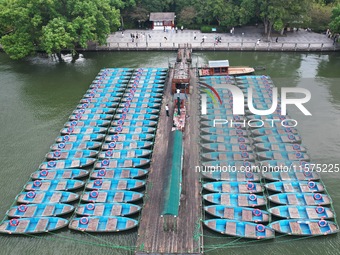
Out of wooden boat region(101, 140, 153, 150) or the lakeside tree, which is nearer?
wooden boat region(101, 140, 153, 150)

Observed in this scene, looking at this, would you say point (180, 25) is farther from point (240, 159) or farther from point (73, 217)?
point (73, 217)

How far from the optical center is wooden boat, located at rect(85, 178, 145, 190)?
32188 mm

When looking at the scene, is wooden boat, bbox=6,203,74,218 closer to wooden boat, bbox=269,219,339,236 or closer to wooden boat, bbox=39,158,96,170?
wooden boat, bbox=39,158,96,170

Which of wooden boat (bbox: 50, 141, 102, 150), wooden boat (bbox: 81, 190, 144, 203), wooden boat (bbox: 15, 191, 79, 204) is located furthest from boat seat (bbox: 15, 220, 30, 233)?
wooden boat (bbox: 50, 141, 102, 150)

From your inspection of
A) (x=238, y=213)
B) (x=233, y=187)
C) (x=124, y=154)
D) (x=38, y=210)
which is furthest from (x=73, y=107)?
(x=238, y=213)

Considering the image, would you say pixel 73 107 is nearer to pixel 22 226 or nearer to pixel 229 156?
pixel 22 226

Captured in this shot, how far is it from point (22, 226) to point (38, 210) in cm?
200

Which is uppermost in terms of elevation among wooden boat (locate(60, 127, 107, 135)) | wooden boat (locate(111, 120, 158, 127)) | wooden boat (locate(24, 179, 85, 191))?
wooden boat (locate(111, 120, 158, 127))

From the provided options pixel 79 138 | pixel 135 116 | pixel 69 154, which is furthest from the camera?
pixel 135 116

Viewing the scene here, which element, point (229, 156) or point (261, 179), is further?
point (229, 156)

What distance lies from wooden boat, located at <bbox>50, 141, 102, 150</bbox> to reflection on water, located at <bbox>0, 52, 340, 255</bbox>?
2.64 metres

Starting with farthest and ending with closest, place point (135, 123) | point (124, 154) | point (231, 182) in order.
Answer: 1. point (135, 123)
2. point (124, 154)
3. point (231, 182)

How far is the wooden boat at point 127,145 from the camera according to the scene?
3772cm

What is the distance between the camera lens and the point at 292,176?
3297cm
